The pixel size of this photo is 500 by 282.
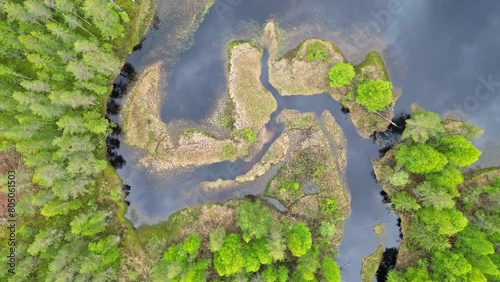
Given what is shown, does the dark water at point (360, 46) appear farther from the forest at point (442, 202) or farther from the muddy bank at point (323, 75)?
the forest at point (442, 202)

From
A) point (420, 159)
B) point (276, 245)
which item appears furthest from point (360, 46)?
point (276, 245)

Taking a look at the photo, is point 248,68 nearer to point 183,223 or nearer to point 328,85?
point 328,85

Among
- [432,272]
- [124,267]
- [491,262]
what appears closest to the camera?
[491,262]

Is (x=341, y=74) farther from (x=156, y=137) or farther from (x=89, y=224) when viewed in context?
(x=89, y=224)

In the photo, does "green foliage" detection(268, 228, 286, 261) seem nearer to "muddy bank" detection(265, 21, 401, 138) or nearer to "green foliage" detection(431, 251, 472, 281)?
"muddy bank" detection(265, 21, 401, 138)

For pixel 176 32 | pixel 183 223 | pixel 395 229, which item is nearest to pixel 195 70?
pixel 176 32
